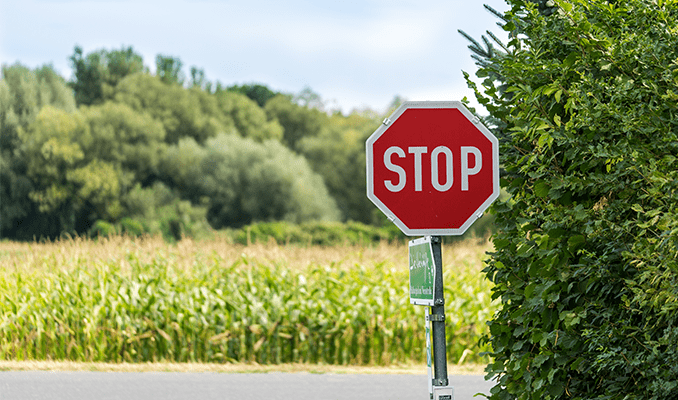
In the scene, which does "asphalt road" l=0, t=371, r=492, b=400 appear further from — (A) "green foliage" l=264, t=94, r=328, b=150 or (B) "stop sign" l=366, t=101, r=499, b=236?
(A) "green foliage" l=264, t=94, r=328, b=150

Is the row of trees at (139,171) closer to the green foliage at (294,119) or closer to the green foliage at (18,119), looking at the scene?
the green foliage at (18,119)

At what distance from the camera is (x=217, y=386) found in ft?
24.9

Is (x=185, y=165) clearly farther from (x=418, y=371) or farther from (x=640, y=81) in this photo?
(x=640, y=81)

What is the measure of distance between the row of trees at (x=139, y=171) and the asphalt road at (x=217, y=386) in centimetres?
3033

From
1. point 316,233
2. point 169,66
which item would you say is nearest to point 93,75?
point 169,66

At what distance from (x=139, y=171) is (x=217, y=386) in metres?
38.0

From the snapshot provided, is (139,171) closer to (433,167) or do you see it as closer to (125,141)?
(125,141)

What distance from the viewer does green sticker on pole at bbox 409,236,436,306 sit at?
345 cm

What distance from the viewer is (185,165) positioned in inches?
1679

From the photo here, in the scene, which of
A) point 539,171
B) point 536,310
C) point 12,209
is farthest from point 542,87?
point 12,209

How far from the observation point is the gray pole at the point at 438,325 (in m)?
3.41

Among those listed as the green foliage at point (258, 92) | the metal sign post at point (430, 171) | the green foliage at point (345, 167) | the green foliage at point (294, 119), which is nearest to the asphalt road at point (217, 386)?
the metal sign post at point (430, 171)

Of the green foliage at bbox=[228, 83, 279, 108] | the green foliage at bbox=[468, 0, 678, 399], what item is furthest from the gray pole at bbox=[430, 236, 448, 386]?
the green foliage at bbox=[228, 83, 279, 108]

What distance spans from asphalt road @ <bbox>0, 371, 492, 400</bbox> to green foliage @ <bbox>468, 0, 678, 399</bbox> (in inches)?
142
